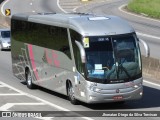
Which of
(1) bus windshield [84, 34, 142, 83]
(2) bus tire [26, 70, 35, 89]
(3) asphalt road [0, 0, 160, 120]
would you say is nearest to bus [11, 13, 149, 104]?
(1) bus windshield [84, 34, 142, 83]

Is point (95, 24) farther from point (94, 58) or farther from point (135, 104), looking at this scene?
point (135, 104)

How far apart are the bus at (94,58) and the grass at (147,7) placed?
46.2m

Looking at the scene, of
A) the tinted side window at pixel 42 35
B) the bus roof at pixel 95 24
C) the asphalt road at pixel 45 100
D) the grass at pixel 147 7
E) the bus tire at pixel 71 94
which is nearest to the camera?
the bus roof at pixel 95 24

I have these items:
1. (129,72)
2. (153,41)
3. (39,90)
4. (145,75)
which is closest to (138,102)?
(129,72)

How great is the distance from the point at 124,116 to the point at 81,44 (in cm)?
290

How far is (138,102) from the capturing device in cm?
2077

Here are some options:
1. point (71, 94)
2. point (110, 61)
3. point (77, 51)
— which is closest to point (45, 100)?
point (71, 94)

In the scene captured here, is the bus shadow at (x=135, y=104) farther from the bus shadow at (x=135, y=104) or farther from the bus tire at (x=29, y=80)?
the bus tire at (x=29, y=80)

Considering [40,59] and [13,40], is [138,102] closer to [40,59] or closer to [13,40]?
[40,59]

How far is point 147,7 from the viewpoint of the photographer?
70125 mm

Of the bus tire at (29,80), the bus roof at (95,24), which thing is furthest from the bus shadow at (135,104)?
the bus tire at (29,80)

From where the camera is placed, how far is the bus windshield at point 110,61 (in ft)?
62.0

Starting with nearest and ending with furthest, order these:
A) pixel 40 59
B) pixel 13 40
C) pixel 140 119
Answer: pixel 140 119
pixel 40 59
pixel 13 40

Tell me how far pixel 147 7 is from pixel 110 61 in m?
52.0
